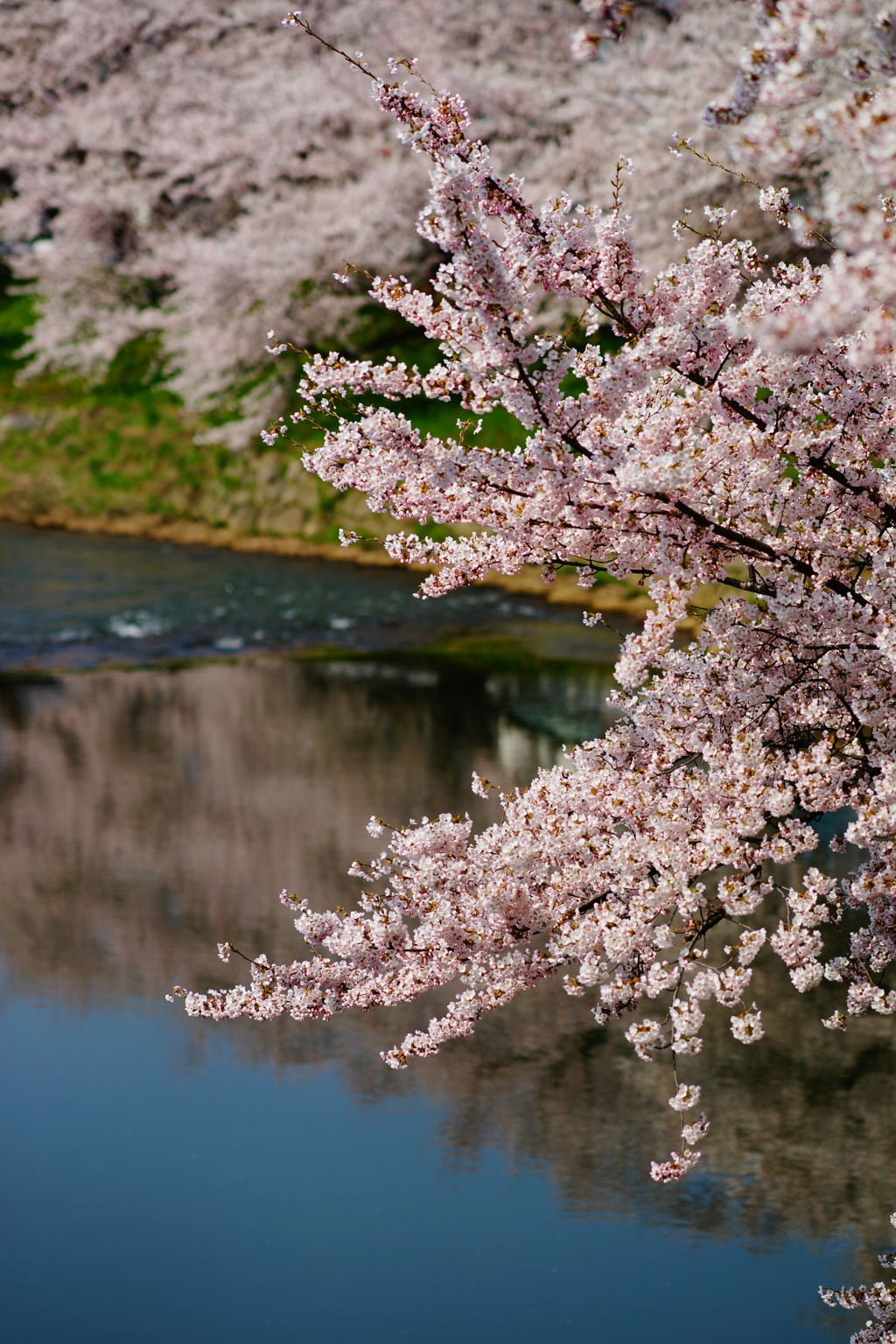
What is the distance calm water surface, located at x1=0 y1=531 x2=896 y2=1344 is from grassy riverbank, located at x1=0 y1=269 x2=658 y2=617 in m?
8.63

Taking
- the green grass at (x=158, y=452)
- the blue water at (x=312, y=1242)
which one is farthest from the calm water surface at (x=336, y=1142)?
the green grass at (x=158, y=452)

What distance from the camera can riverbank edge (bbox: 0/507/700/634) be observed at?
1523cm

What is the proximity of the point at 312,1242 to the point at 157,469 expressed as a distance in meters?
16.2

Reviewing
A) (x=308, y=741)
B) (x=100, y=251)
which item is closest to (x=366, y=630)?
(x=308, y=741)

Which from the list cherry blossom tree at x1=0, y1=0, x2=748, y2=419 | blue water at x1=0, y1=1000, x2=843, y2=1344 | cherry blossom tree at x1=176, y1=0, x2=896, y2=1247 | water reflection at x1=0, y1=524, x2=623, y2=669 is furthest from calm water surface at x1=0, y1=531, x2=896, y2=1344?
cherry blossom tree at x1=0, y1=0, x2=748, y2=419

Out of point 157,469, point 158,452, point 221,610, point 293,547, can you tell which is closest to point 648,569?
point 221,610

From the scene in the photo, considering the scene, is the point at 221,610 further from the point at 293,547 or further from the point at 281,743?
the point at 281,743

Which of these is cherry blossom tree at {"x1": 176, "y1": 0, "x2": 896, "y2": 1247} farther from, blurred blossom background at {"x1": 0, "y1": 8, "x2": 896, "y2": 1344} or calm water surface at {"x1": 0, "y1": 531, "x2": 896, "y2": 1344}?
blurred blossom background at {"x1": 0, "y1": 8, "x2": 896, "y2": 1344}

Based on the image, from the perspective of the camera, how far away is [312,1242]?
485cm

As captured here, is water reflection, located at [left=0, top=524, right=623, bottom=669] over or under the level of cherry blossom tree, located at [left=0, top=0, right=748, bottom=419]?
under

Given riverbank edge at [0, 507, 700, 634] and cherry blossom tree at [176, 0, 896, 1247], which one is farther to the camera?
riverbank edge at [0, 507, 700, 634]

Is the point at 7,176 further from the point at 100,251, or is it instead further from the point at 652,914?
the point at 652,914

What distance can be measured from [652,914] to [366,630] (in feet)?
36.7

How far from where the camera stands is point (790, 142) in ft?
8.12
